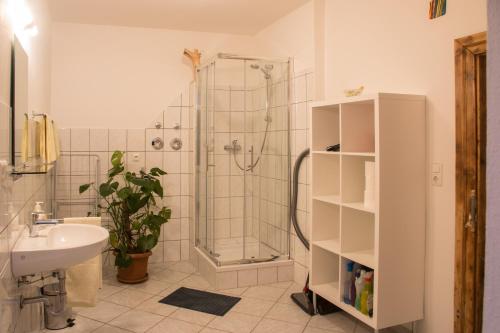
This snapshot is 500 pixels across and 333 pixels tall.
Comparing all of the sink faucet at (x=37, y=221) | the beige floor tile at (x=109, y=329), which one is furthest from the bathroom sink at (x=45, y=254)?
the beige floor tile at (x=109, y=329)

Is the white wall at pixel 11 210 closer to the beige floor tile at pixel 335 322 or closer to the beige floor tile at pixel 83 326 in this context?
the beige floor tile at pixel 83 326

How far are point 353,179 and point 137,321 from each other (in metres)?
1.79

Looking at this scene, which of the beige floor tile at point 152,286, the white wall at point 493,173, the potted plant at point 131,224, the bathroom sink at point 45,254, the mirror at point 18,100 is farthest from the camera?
the potted plant at point 131,224

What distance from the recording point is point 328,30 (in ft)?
10.5

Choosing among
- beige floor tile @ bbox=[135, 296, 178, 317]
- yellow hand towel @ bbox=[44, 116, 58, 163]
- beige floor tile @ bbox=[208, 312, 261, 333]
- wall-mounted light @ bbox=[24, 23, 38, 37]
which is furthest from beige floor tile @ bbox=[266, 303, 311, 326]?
wall-mounted light @ bbox=[24, 23, 38, 37]

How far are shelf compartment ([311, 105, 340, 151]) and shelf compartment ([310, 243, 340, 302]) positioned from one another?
74 cm

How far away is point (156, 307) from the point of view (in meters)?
3.02

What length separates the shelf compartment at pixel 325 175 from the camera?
2.87m

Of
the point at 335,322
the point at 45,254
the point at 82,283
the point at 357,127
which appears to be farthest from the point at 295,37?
the point at 45,254

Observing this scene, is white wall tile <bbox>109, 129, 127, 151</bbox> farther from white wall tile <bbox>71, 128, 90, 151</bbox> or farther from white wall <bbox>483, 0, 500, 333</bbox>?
white wall <bbox>483, 0, 500, 333</bbox>

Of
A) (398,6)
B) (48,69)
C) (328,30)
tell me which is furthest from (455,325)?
(48,69)

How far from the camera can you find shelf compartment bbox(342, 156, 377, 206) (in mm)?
2586

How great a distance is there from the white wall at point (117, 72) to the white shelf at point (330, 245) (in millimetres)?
2249

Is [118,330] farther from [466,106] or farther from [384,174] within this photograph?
[466,106]
